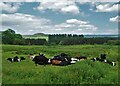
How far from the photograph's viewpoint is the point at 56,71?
16.8 ft

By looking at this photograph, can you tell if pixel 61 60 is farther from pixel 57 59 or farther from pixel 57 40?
pixel 57 40

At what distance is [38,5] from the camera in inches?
245

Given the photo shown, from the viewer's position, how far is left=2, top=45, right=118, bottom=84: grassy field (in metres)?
4.96

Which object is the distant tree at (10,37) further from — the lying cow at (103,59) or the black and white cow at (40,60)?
the lying cow at (103,59)

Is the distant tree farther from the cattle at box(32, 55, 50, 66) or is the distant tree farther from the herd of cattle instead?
the cattle at box(32, 55, 50, 66)

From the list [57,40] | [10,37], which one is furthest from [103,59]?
[10,37]

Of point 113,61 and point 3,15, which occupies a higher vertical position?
point 3,15

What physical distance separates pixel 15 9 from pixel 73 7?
1.72 m

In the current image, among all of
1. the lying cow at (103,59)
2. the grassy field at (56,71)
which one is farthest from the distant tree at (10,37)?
the lying cow at (103,59)

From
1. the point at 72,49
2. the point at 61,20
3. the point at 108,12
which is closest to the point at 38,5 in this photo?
the point at 61,20

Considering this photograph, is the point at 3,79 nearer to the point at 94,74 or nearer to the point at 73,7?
the point at 94,74

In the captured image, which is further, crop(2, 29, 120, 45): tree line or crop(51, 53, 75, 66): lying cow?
crop(2, 29, 120, 45): tree line

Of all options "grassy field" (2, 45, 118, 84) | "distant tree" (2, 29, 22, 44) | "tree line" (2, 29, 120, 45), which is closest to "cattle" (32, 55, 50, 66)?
"grassy field" (2, 45, 118, 84)

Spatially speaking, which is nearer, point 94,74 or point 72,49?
point 94,74
